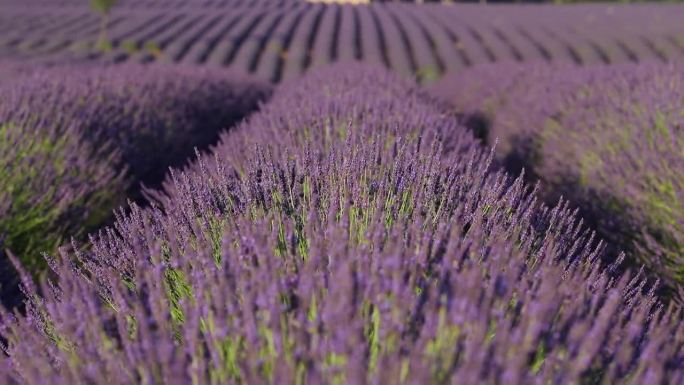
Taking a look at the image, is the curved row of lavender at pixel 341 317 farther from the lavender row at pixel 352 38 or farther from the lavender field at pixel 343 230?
the lavender row at pixel 352 38

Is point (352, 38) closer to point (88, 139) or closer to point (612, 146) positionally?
point (88, 139)

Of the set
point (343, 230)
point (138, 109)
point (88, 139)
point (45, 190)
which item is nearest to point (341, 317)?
point (343, 230)

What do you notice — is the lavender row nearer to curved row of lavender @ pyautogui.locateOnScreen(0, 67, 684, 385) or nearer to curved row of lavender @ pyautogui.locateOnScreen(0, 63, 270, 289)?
curved row of lavender @ pyautogui.locateOnScreen(0, 63, 270, 289)

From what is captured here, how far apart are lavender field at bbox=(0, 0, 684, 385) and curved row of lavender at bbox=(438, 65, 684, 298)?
0.07 feet

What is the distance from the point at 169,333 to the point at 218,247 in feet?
1.89

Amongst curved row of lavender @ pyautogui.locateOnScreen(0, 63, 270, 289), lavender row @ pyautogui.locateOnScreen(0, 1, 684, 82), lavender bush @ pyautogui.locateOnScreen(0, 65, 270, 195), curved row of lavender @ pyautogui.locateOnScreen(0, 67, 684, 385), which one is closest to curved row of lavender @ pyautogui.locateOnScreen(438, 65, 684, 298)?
curved row of lavender @ pyautogui.locateOnScreen(0, 67, 684, 385)

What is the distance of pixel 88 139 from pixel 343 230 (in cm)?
312

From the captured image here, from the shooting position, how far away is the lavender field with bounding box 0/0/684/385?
1241 millimetres

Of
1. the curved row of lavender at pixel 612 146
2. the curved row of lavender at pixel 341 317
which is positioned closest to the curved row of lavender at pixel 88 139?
the curved row of lavender at pixel 341 317

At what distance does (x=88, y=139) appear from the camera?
416 centimetres

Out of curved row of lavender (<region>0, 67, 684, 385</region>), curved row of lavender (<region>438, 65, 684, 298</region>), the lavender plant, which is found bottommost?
the lavender plant

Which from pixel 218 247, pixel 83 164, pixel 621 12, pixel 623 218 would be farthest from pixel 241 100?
pixel 621 12

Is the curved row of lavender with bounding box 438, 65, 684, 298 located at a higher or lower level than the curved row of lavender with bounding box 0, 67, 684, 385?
higher

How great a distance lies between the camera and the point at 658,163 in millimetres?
3320
